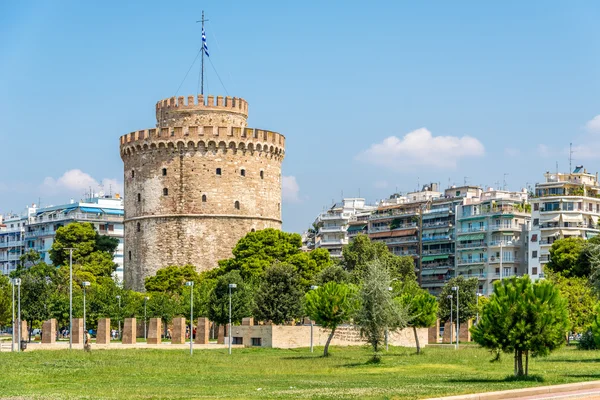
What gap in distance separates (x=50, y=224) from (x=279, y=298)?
67.7 metres

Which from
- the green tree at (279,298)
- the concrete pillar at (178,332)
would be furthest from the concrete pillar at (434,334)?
the concrete pillar at (178,332)

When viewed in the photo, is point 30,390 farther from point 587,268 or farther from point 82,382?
point 587,268

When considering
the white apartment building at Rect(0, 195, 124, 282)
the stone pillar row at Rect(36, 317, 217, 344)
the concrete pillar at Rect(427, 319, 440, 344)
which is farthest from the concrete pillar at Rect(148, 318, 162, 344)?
the white apartment building at Rect(0, 195, 124, 282)

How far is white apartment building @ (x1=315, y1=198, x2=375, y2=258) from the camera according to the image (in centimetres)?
12700

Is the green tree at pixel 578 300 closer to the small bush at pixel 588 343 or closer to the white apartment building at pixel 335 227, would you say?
the small bush at pixel 588 343

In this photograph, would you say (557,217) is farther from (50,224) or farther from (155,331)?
(50,224)

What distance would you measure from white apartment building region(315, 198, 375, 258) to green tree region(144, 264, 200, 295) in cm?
4165

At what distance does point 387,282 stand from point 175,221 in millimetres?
37800

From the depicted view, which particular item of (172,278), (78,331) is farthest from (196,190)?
(78,331)

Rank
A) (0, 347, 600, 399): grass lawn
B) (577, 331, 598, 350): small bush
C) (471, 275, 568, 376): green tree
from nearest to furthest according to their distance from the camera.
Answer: (0, 347, 600, 399): grass lawn < (471, 275, 568, 376): green tree < (577, 331, 598, 350): small bush

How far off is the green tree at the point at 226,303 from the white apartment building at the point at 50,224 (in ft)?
174

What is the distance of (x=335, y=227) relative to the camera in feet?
423

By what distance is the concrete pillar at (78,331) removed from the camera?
6588 cm

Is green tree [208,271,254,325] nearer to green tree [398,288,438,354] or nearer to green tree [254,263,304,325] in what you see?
green tree [254,263,304,325]
